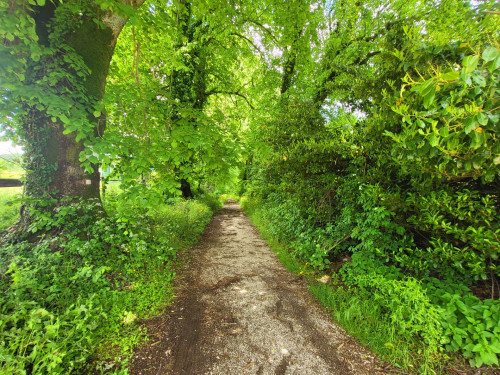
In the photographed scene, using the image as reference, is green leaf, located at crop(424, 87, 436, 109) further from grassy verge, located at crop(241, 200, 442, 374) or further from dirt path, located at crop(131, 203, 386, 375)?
dirt path, located at crop(131, 203, 386, 375)

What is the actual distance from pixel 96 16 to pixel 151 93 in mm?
1443

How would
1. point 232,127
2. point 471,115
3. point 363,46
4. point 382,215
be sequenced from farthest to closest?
point 363,46
point 232,127
point 382,215
point 471,115

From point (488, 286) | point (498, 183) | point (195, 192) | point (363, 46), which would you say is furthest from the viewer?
point (195, 192)

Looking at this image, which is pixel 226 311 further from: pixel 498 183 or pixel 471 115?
pixel 498 183

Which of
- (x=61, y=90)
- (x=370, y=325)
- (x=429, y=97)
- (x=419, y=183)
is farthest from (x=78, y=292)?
(x=419, y=183)

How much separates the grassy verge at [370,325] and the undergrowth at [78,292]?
275 cm

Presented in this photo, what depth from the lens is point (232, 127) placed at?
4562 millimetres

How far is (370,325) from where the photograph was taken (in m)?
2.70

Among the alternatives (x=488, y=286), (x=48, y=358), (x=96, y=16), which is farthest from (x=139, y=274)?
(x=488, y=286)

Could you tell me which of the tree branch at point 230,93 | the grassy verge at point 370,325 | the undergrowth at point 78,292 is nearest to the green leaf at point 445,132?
the grassy verge at point 370,325

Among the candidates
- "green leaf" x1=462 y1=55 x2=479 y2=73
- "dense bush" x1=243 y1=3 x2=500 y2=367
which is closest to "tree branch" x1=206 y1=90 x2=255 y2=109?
"dense bush" x1=243 y1=3 x2=500 y2=367

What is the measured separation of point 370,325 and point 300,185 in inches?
102

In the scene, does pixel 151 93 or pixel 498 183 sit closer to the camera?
pixel 498 183

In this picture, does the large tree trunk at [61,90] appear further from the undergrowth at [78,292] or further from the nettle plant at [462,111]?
the nettle plant at [462,111]
